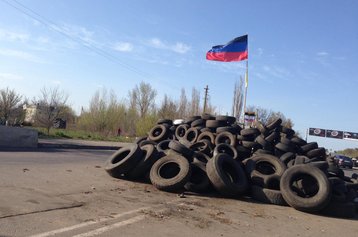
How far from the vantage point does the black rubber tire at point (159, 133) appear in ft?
57.7

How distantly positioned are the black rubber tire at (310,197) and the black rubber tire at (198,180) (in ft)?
6.85

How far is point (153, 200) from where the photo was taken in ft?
32.0

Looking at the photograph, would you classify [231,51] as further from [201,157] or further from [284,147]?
[201,157]

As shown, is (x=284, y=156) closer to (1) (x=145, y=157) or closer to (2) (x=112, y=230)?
(1) (x=145, y=157)

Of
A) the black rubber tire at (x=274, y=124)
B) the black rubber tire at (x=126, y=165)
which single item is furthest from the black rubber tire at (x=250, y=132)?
the black rubber tire at (x=126, y=165)

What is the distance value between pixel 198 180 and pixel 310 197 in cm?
310

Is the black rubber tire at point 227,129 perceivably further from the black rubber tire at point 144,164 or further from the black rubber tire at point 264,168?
the black rubber tire at point 144,164

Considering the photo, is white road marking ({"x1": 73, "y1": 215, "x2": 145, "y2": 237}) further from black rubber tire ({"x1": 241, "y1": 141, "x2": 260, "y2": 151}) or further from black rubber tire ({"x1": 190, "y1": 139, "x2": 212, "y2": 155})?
black rubber tire ({"x1": 241, "y1": 141, "x2": 260, "y2": 151})

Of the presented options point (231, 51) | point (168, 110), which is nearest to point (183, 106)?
point (168, 110)

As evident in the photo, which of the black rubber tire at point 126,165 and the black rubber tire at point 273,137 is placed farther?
the black rubber tire at point 273,137

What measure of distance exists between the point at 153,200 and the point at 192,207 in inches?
39.5

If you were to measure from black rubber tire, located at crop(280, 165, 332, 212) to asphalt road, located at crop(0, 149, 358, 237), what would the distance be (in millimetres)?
234

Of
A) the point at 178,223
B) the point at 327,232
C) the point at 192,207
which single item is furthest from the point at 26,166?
the point at 327,232

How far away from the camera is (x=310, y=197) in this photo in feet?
34.9
